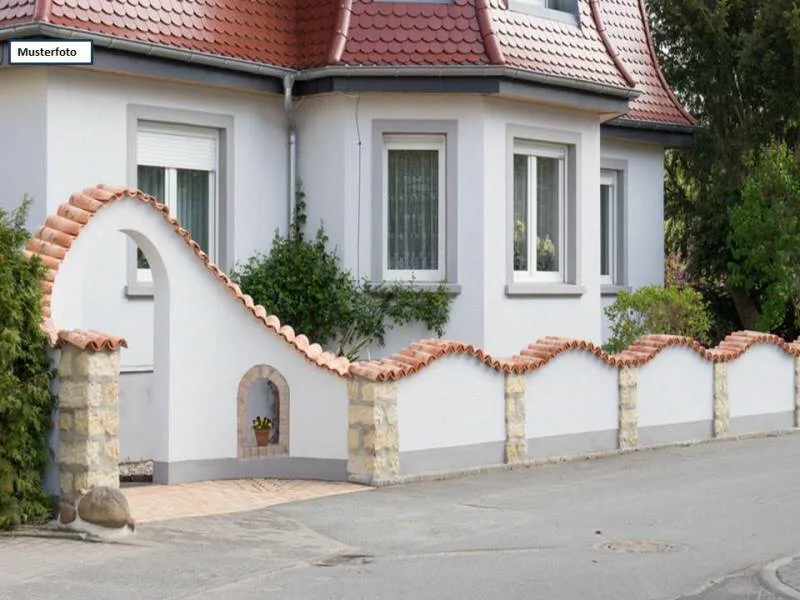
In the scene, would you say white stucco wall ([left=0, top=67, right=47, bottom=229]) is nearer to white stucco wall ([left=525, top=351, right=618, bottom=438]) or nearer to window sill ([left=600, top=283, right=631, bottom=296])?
white stucco wall ([left=525, top=351, right=618, bottom=438])

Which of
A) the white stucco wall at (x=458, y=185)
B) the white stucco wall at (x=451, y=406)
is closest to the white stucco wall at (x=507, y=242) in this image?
the white stucco wall at (x=458, y=185)

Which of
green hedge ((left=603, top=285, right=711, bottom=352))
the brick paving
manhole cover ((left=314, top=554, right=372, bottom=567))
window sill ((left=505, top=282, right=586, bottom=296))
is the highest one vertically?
window sill ((left=505, top=282, right=586, bottom=296))

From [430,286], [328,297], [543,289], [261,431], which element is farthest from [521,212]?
[261,431]

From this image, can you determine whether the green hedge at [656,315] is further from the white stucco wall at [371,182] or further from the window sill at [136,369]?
the window sill at [136,369]

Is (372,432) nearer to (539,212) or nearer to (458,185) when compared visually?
(458,185)

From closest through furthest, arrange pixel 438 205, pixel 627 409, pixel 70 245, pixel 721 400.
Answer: pixel 70 245, pixel 627 409, pixel 438 205, pixel 721 400

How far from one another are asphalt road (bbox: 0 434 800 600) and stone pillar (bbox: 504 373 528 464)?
587 millimetres

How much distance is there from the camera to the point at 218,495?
12.9m

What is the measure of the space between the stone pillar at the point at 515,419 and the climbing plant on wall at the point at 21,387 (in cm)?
Answer: 525

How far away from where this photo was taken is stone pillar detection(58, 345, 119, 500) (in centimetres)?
1118

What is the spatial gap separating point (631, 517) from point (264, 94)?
770cm

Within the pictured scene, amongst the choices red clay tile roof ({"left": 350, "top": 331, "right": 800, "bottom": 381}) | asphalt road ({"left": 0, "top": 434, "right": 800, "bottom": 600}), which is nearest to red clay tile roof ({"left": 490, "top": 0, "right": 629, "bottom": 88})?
red clay tile roof ({"left": 350, "top": 331, "right": 800, "bottom": 381})

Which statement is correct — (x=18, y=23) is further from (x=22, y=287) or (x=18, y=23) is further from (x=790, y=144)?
(x=790, y=144)

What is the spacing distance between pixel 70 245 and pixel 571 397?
6.13 m
